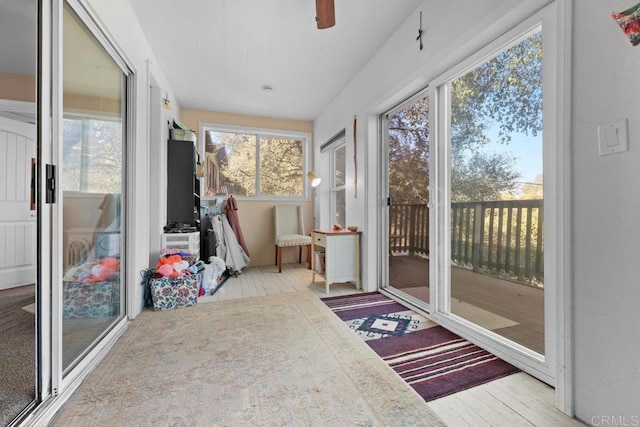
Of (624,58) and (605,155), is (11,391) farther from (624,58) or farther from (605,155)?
(624,58)

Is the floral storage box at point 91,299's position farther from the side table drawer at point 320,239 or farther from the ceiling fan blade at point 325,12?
the ceiling fan blade at point 325,12

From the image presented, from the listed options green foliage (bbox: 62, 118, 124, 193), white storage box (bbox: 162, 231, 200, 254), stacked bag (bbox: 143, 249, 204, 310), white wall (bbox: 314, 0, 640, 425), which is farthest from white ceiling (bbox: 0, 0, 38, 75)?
white wall (bbox: 314, 0, 640, 425)

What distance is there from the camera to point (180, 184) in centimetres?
307

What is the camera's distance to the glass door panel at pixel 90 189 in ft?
4.56

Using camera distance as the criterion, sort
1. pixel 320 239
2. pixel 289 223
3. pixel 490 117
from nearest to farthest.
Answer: pixel 490 117, pixel 320 239, pixel 289 223

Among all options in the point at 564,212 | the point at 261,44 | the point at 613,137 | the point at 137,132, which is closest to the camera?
the point at 613,137

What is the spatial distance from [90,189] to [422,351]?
7.58ft

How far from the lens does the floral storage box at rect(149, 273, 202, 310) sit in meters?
2.32

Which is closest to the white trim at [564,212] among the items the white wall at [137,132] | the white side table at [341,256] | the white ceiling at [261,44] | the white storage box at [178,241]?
the white ceiling at [261,44]

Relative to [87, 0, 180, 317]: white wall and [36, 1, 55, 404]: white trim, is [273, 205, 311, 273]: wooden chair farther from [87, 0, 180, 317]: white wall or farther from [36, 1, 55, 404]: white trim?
[36, 1, 55, 404]: white trim

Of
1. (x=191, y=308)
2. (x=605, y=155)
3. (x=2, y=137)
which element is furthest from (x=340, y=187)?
(x=2, y=137)

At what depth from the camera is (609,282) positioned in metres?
1.01

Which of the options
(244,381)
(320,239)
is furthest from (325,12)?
(244,381)

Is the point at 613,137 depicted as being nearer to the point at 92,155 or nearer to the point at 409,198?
the point at 409,198
